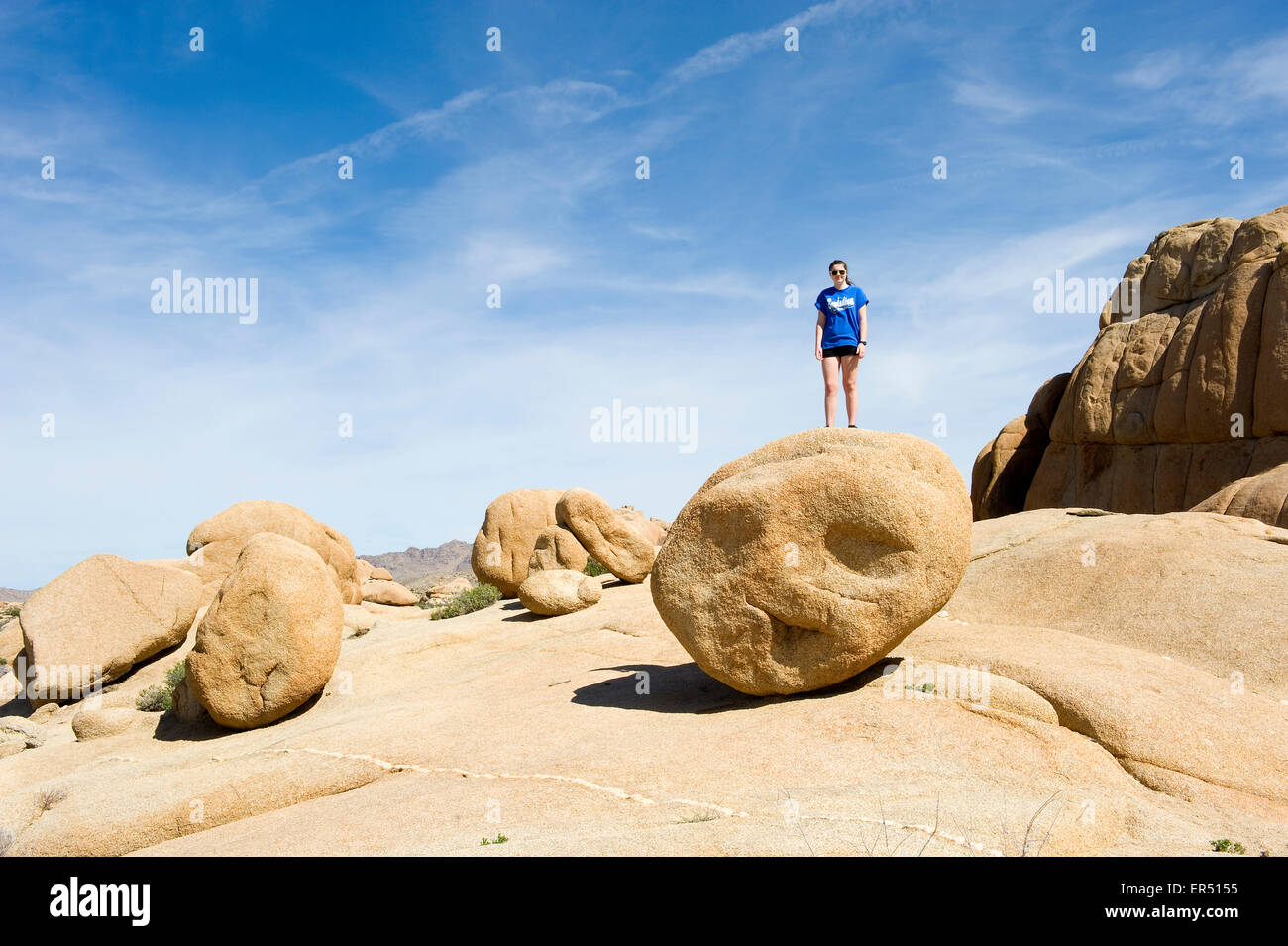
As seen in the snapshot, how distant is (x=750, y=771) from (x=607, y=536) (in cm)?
1256

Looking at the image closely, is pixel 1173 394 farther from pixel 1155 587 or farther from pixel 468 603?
pixel 468 603

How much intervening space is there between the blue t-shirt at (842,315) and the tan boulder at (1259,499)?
8.46 metres

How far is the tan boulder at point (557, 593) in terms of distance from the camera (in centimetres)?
1554

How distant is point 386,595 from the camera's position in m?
29.8

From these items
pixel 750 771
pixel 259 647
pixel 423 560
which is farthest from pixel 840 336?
pixel 423 560

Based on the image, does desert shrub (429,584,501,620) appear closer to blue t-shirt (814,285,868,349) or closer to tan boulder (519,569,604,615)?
tan boulder (519,569,604,615)

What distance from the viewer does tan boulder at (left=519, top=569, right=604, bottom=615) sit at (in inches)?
612

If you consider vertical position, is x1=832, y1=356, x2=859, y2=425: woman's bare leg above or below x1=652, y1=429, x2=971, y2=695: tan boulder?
above

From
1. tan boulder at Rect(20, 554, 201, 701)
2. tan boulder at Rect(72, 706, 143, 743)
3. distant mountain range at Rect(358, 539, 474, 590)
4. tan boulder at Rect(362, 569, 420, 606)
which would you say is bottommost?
distant mountain range at Rect(358, 539, 474, 590)

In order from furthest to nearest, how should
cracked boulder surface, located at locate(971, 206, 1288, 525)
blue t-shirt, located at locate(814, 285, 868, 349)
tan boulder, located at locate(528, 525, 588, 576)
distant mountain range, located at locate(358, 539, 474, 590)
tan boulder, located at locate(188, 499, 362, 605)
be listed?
1. distant mountain range, located at locate(358, 539, 474, 590)
2. tan boulder, located at locate(188, 499, 362, 605)
3. tan boulder, located at locate(528, 525, 588, 576)
4. cracked boulder surface, located at locate(971, 206, 1288, 525)
5. blue t-shirt, located at locate(814, 285, 868, 349)

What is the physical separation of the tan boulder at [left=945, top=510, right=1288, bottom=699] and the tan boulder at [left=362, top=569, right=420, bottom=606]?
21108mm

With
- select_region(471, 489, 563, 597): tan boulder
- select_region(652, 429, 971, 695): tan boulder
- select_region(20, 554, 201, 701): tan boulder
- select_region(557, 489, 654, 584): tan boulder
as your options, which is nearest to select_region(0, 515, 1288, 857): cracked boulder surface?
select_region(652, 429, 971, 695): tan boulder

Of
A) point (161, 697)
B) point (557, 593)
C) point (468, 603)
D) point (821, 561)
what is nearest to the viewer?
point (821, 561)

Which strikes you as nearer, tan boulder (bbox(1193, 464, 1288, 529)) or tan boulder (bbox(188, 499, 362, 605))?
tan boulder (bbox(1193, 464, 1288, 529))
